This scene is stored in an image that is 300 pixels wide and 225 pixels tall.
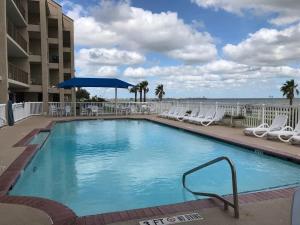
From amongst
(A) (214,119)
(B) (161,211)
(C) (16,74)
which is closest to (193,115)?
(A) (214,119)

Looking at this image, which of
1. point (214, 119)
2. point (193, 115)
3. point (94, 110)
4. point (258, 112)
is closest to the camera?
point (258, 112)

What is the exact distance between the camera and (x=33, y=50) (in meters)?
31.5

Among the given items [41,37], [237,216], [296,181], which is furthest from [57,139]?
[41,37]

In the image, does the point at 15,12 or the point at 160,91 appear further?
the point at 160,91

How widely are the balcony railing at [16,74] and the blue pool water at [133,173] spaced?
39.0ft

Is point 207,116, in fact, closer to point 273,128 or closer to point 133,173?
point 273,128

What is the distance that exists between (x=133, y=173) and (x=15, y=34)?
19.6 m

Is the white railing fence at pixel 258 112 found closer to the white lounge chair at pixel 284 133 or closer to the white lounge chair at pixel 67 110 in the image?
the white lounge chair at pixel 284 133

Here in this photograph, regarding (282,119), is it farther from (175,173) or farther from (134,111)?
(134,111)

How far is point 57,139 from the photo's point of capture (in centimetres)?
1275

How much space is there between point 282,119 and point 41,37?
24.5 m

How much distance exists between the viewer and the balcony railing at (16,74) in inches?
854

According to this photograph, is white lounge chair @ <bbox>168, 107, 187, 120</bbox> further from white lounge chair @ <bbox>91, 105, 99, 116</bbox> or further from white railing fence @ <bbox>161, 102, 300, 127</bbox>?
white lounge chair @ <bbox>91, 105, 99, 116</bbox>

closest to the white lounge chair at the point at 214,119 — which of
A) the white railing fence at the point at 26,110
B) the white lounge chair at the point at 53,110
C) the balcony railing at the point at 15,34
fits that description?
the white railing fence at the point at 26,110
